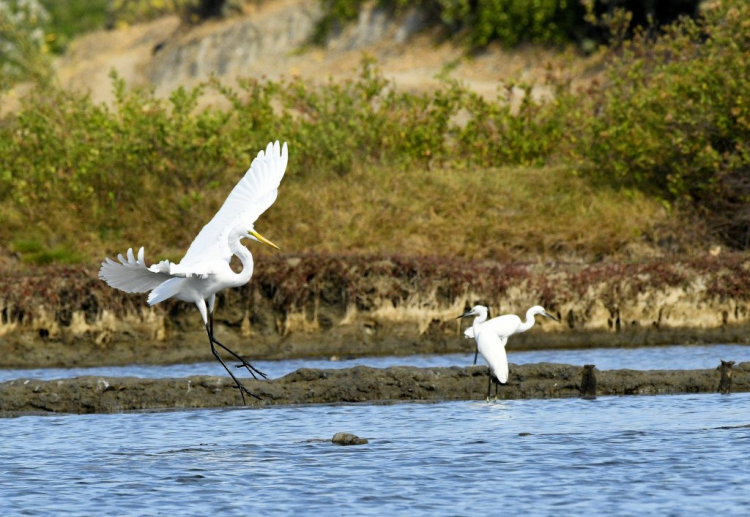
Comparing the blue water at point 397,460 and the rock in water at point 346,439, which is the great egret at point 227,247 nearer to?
the blue water at point 397,460

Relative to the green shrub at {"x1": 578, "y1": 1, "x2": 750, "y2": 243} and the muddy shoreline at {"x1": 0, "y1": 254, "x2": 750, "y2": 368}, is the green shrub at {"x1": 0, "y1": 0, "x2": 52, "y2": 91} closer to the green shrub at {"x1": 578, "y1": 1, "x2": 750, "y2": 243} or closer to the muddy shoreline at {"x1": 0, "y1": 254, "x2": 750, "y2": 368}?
the green shrub at {"x1": 578, "y1": 1, "x2": 750, "y2": 243}

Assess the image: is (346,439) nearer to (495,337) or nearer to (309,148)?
(495,337)

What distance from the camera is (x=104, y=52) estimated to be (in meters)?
57.2

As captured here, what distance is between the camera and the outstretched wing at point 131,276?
40.0 ft

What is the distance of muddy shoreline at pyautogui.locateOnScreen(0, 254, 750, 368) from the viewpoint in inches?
770

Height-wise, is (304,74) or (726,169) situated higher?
(304,74)

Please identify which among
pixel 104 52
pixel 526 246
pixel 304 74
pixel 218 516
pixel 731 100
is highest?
pixel 104 52

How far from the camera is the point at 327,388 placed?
13594 mm

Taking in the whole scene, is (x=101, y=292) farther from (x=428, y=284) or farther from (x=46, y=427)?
(x=46, y=427)

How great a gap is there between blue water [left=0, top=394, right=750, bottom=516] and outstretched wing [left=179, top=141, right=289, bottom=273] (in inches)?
63.4

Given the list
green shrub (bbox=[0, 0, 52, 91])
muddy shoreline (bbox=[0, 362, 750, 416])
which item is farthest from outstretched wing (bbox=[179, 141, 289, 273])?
green shrub (bbox=[0, 0, 52, 91])

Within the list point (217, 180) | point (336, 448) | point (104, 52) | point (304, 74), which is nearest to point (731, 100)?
point (217, 180)

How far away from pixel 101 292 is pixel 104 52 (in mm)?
39465

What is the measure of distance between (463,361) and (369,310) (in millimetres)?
2083
